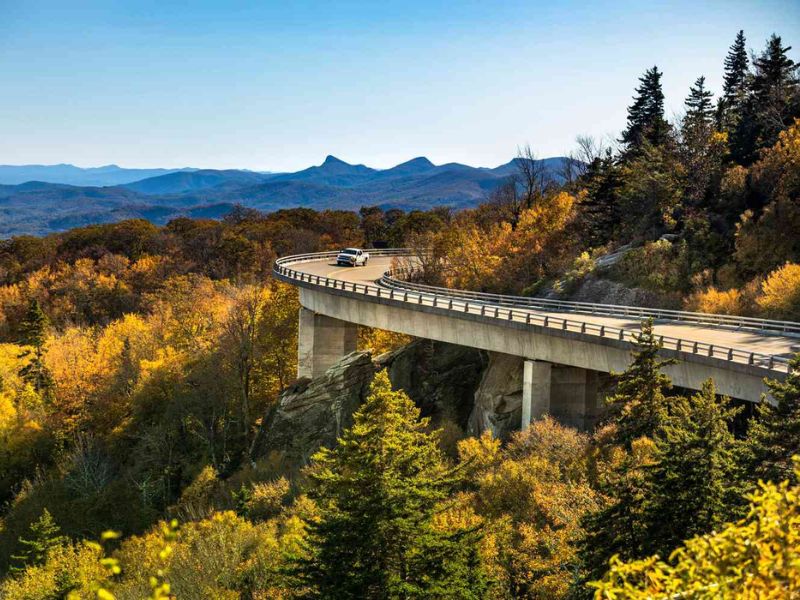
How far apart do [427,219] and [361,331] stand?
4872 cm

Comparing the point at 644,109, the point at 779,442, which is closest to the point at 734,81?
the point at 644,109

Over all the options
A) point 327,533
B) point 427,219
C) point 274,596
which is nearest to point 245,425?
point 274,596

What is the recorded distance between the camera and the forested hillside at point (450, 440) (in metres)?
18.3

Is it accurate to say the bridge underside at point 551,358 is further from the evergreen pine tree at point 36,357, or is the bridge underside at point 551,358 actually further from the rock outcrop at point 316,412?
the evergreen pine tree at point 36,357

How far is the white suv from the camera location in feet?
237

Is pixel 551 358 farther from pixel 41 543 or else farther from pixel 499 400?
pixel 41 543

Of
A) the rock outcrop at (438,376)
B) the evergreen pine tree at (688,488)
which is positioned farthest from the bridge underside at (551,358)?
the evergreen pine tree at (688,488)

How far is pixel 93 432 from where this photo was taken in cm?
6006

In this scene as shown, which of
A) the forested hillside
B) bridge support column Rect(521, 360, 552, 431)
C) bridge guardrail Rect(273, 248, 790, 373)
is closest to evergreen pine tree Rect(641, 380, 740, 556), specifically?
the forested hillside

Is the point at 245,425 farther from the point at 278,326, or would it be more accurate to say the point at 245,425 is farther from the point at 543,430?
the point at 543,430

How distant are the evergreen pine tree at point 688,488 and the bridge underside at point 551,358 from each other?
992cm

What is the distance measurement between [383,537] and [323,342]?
40.0 m

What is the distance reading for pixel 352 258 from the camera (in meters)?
72.4

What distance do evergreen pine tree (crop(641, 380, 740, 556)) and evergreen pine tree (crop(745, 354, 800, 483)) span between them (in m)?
0.58
